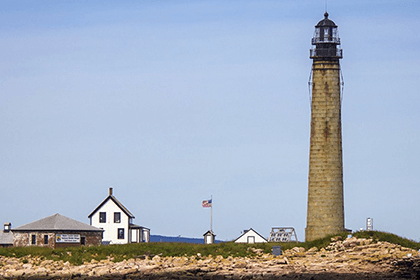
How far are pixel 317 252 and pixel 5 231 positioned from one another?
37.6 metres

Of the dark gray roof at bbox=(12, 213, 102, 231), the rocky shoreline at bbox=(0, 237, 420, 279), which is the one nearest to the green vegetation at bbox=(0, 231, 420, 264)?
the rocky shoreline at bbox=(0, 237, 420, 279)

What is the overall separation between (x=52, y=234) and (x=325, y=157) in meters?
24.7

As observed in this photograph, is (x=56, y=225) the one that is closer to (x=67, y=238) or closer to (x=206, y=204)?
(x=67, y=238)

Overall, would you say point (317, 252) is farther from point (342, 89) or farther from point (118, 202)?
point (118, 202)

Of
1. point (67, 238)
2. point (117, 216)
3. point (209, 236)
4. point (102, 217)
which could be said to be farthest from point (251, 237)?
point (67, 238)

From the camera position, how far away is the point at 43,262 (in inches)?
2174

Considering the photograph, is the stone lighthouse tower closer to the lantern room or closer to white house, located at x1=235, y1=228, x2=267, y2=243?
the lantern room

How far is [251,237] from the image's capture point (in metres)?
89.2

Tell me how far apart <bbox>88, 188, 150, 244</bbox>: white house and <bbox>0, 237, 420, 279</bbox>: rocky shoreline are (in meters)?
31.2

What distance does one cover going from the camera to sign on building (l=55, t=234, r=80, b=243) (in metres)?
69.8

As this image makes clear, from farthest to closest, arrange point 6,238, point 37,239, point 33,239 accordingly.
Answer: point 6,238
point 33,239
point 37,239

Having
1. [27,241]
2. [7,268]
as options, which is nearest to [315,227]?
[7,268]

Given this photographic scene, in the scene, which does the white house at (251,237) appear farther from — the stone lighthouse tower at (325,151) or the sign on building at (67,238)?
the stone lighthouse tower at (325,151)

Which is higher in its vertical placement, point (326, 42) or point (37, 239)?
point (326, 42)
